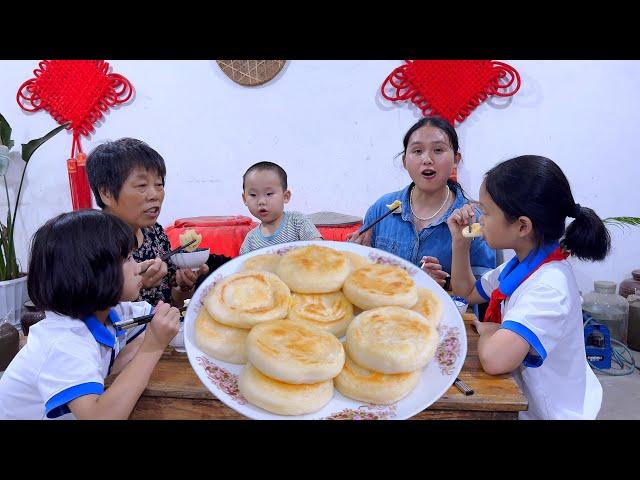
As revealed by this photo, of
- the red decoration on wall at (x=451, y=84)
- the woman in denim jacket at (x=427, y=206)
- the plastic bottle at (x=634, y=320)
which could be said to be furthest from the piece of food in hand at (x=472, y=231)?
the plastic bottle at (x=634, y=320)

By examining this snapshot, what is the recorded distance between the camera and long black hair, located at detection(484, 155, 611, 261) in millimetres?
1143

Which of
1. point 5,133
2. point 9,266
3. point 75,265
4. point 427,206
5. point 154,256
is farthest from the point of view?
point 9,266

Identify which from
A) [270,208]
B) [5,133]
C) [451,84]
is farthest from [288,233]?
[5,133]

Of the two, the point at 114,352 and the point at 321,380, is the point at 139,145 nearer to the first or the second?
the point at 114,352

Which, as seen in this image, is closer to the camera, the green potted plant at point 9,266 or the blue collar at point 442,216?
the blue collar at point 442,216

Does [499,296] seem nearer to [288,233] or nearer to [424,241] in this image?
[424,241]

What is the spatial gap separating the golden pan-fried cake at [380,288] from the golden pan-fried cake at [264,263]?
0.19 m

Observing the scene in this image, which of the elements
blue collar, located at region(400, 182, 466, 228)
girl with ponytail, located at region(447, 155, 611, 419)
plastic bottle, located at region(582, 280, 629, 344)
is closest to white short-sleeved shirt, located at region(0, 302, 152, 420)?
girl with ponytail, located at region(447, 155, 611, 419)

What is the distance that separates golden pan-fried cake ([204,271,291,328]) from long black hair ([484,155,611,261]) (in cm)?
66

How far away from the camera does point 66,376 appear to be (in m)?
0.92

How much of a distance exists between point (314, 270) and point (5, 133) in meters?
3.20

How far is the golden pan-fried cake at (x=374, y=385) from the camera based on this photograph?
0.80 meters

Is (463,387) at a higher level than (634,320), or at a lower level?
higher

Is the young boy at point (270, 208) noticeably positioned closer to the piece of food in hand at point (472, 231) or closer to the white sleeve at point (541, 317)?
the piece of food in hand at point (472, 231)
